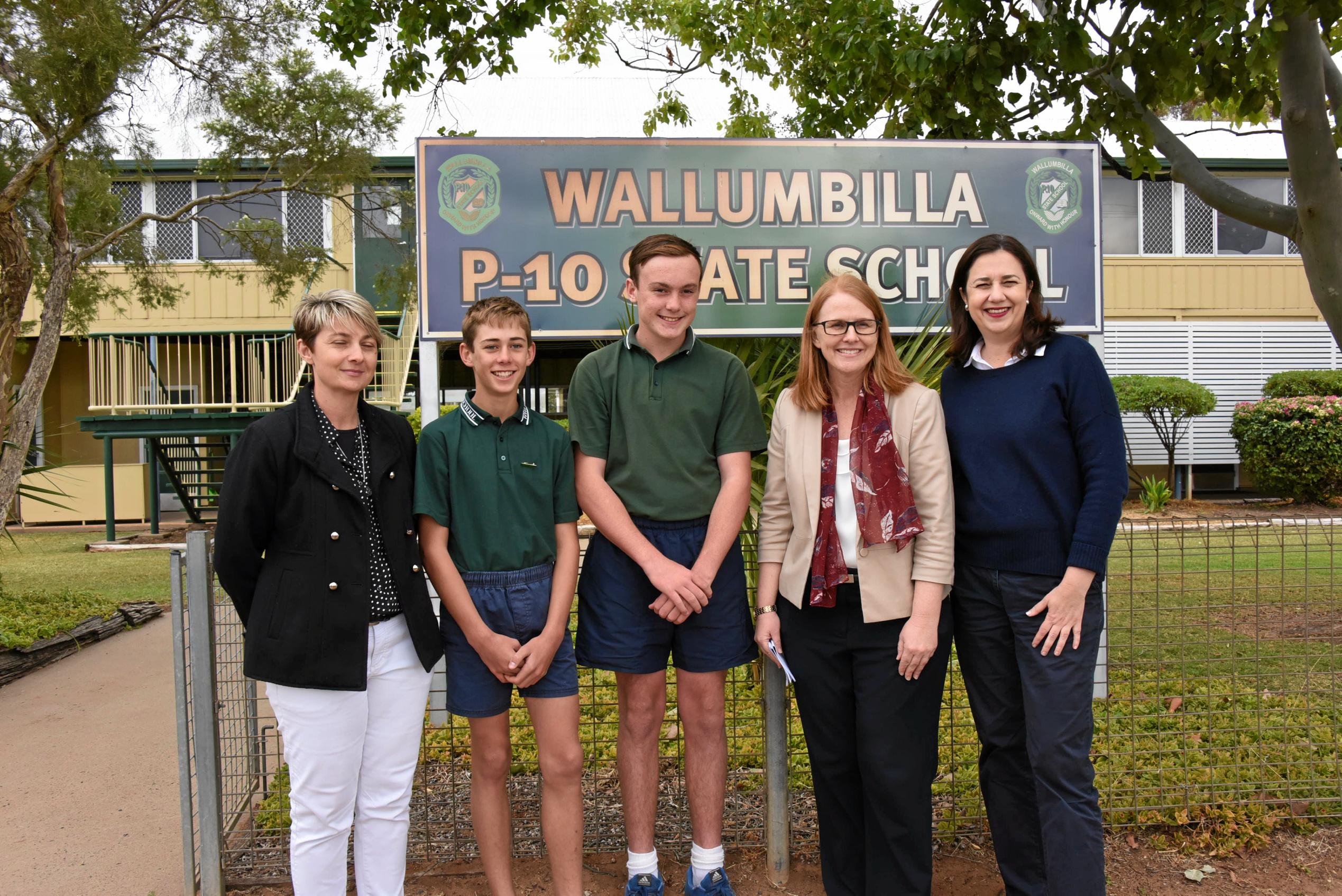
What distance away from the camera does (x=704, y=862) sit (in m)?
2.99

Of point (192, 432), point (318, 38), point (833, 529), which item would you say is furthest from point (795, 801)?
point (192, 432)

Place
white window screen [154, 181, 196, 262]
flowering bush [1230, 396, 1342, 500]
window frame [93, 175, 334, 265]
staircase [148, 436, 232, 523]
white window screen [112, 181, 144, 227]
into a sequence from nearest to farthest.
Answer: flowering bush [1230, 396, 1342, 500], staircase [148, 436, 232, 523], window frame [93, 175, 334, 265], white window screen [112, 181, 144, 227], white window screen [154, 181, 196, 262]

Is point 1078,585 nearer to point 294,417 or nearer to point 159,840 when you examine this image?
point 294,417

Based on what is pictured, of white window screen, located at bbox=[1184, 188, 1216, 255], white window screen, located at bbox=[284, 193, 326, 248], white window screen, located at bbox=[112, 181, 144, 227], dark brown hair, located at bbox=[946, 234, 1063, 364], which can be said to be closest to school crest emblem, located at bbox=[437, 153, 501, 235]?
dark brown hair, located at bbox=[946, 234, 1063, 364]

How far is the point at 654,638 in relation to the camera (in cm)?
290

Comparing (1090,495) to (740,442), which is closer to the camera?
(1090,495)

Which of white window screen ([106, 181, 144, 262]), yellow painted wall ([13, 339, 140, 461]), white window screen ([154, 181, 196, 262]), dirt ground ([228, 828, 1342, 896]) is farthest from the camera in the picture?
yellow painted wall ([13, 339, 140, 461])

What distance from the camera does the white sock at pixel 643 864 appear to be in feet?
9.71

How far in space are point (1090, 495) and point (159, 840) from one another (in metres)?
3.52

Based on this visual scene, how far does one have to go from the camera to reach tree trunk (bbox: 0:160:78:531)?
6922mm

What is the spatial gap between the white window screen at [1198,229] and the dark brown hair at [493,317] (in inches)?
613

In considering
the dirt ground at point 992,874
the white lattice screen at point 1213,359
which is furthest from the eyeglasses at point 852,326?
the white lattice screen at point 1213,359

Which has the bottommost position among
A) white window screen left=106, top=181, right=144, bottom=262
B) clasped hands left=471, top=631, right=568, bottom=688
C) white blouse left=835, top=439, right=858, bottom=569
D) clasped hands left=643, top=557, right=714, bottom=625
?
clasped hands left=471, top=631, right=568, bottom=688

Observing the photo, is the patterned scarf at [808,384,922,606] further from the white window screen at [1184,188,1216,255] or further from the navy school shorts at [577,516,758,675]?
the white window screen at [1184,188,1216,255]
